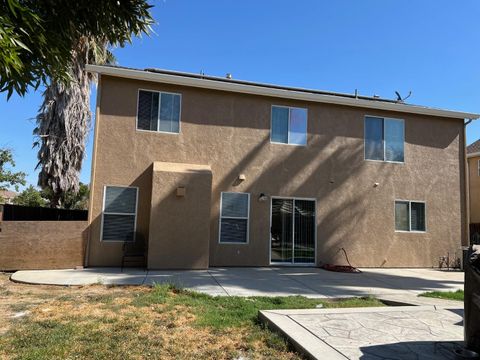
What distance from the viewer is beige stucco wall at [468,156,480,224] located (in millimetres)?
23625

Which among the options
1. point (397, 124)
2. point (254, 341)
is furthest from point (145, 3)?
point (397, 124)

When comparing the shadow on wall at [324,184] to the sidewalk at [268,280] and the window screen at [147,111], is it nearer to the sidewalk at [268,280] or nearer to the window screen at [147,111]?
the sidewalk at [268,280]

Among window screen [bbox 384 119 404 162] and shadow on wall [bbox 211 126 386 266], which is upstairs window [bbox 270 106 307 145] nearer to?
shadow on wall [bbox 211 126 386 266]

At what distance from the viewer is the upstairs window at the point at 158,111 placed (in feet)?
39.1

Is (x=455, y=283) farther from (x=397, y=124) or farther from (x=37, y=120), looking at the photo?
(x=37, y=120)

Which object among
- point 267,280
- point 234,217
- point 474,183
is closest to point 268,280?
point 267,280

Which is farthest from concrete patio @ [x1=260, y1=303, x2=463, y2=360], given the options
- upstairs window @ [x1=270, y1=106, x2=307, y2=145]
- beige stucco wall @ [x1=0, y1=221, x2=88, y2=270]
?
upstairs window @ [x1=270, y1=106, x2=307, y2=145]

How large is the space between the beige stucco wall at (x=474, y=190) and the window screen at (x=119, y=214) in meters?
20.4

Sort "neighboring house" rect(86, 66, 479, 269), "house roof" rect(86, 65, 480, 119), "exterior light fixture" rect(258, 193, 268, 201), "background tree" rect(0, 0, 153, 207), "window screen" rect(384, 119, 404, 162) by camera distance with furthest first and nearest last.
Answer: "window screen" rect(384, 119, 404, 162)
"exterior light fixture" rect(258, 193, 268, 201)
"house roof" rect(86, 65, 480, 119)
"neighboring house" rect(86, 66, 479, 269)
"background tree" rect(0, 0, 153, 207)

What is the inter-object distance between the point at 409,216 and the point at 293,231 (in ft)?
14.3

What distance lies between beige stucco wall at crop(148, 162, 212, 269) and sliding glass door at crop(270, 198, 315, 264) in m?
2.52

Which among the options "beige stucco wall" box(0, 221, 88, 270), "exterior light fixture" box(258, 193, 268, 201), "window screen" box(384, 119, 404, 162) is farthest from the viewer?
"window screen" box(384, 119, 404, 162)

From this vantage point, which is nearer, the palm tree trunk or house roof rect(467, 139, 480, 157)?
the palm tree trunk

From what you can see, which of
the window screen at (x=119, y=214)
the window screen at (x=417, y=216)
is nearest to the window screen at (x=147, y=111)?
the window screen at (x=119, y=214)
